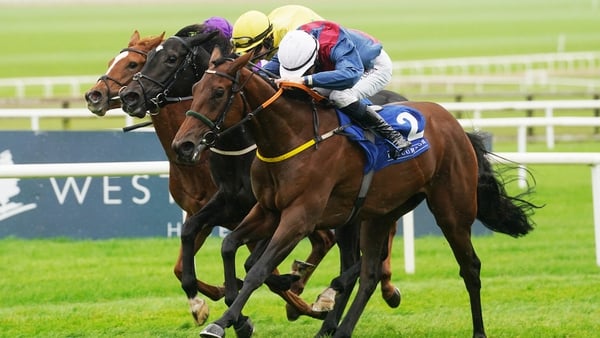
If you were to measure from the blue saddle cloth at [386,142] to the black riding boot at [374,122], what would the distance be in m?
0.04

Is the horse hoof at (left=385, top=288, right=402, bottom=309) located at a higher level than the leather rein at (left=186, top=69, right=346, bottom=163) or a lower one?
lower

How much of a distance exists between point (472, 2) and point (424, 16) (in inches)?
855

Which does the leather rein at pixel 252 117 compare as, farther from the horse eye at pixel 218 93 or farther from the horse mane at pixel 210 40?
the horse mane at pixel 210 40

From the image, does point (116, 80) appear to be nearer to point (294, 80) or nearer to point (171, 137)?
point (171, 137)

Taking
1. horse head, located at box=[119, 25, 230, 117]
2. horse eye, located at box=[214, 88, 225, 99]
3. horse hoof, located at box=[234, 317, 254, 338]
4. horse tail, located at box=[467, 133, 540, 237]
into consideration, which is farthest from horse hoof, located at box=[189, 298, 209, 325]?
horse tail, located at box=[467, 133, 540, 237]

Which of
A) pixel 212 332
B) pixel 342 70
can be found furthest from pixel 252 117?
pixel 212 332

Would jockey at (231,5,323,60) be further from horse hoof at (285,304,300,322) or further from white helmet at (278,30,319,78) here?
horse hoof at (285,304,300,322)

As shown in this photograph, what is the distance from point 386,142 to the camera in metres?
6.00

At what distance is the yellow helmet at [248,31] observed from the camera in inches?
242

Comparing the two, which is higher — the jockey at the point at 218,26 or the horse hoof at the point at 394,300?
the jockey at the point at 218,26

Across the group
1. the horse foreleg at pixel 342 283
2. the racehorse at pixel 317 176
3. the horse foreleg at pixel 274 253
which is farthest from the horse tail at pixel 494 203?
the horse foreleg at pixel 274 253

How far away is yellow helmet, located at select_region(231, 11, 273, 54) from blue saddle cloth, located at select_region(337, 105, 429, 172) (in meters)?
0.65

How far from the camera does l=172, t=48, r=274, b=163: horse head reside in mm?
5230

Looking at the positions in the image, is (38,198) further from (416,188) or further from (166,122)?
(416,188)
